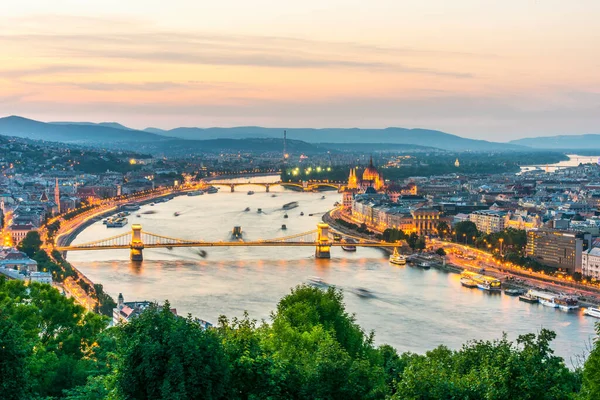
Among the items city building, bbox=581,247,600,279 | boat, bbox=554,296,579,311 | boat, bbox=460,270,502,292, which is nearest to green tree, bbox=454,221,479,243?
city building, bbox=581,247,600,279

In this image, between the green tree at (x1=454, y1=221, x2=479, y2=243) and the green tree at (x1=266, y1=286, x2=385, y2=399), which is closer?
the green tree at (x1=266, y1=286, x2=385, y2=399)

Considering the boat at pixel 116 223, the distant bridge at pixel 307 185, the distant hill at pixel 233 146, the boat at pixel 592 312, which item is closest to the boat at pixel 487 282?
the boat at pixel 592 312

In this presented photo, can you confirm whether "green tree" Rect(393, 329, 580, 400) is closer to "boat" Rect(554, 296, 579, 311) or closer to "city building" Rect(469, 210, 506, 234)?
"boat" Rect(554, 296, 579, 311)

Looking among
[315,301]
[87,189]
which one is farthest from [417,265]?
[87,189]

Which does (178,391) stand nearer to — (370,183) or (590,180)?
(370,183)

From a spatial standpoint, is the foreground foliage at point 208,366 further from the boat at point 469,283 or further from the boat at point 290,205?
the boat at point 290,205

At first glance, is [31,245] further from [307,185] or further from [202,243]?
[307,185]
